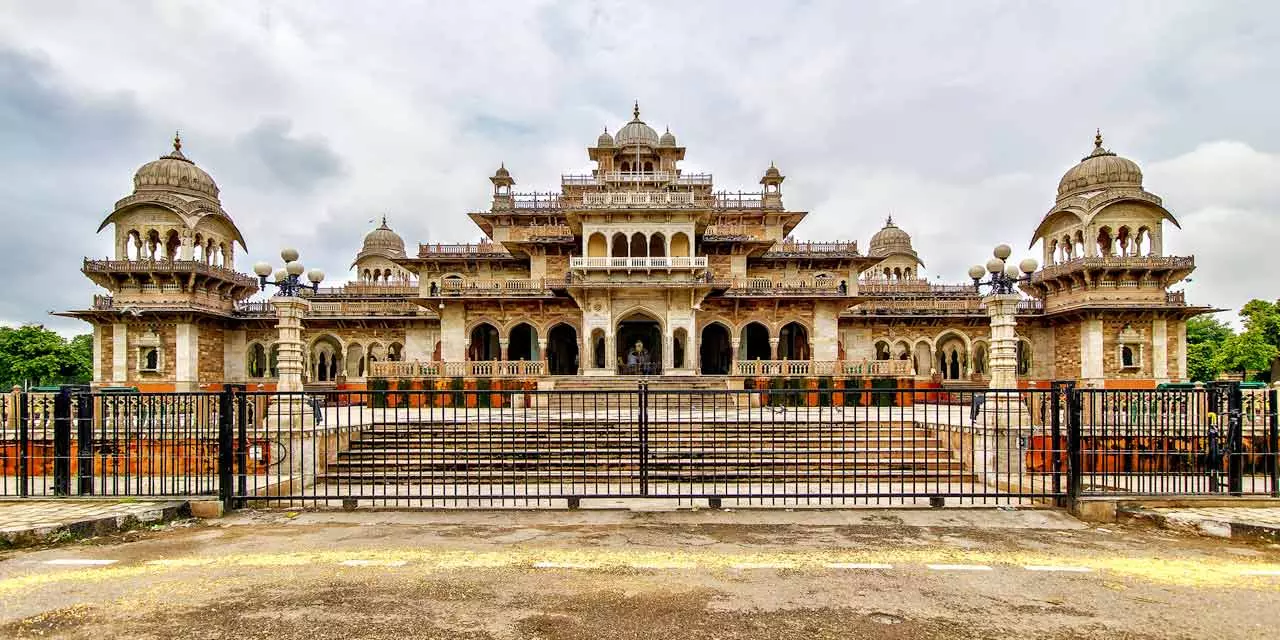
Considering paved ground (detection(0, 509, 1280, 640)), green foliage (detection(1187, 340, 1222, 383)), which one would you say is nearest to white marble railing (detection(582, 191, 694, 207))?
paved ground (detection(0, 509, 1280, 640))

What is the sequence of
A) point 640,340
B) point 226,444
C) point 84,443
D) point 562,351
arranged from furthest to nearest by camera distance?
point 562,351 < point 640,340 < point 84,443 < point 226,444

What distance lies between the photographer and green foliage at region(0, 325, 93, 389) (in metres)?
45.4

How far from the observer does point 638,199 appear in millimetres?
27719

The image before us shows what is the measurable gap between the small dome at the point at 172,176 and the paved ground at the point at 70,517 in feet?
93.8

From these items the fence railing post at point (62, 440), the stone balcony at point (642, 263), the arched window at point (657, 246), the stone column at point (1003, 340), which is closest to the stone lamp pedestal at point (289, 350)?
the fence railing post at point (62, 440)

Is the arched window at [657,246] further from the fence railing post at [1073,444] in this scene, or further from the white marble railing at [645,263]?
Result: the fence railing post at [1073,444]

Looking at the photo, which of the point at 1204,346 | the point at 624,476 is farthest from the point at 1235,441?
the point at 1204,346

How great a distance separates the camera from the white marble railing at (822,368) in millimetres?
24953

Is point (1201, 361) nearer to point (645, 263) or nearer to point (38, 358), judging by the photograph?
point (645, 263)

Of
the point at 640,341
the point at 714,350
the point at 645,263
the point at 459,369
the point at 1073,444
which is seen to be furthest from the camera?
the point at 714,350

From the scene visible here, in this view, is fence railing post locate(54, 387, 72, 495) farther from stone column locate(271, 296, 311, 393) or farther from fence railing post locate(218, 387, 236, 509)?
stone column locate(271, 296, 311, 393)

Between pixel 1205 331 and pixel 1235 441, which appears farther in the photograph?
pixel 1205 331

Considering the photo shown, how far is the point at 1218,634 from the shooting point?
4574mm

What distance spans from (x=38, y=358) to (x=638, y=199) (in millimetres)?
42575
